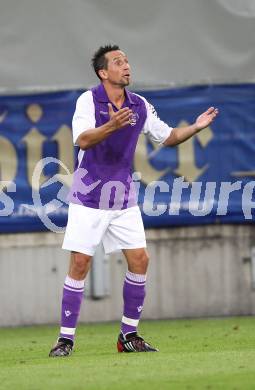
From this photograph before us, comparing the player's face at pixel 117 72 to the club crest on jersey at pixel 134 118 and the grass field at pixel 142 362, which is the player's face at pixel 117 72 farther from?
the grass field at pixel 142 362

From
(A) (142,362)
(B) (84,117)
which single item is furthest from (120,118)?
(A) (142,362)

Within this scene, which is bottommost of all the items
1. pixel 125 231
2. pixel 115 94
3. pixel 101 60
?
pixel 125 231

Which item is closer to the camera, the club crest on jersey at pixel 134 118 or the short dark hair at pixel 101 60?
the club crest on jersey at pixel 134 118

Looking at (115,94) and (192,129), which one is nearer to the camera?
(115,94)

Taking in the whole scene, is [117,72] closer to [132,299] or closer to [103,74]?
[103,74]

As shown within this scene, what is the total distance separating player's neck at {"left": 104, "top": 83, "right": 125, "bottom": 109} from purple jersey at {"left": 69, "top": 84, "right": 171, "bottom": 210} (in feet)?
0.12

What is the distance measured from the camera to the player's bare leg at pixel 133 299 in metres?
10.2

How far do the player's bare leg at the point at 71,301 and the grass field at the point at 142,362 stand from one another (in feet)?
0.54

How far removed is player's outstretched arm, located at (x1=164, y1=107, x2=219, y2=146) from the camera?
33.7ft

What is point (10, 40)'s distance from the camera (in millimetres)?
14711

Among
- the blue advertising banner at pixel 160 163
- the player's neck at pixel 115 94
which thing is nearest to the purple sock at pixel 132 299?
the player's neck at pixel 115 94

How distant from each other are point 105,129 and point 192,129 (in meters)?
1.01

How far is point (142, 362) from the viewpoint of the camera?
30.1 feet

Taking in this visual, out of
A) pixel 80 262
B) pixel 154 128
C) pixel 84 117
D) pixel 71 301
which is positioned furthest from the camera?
pixel 154 128
